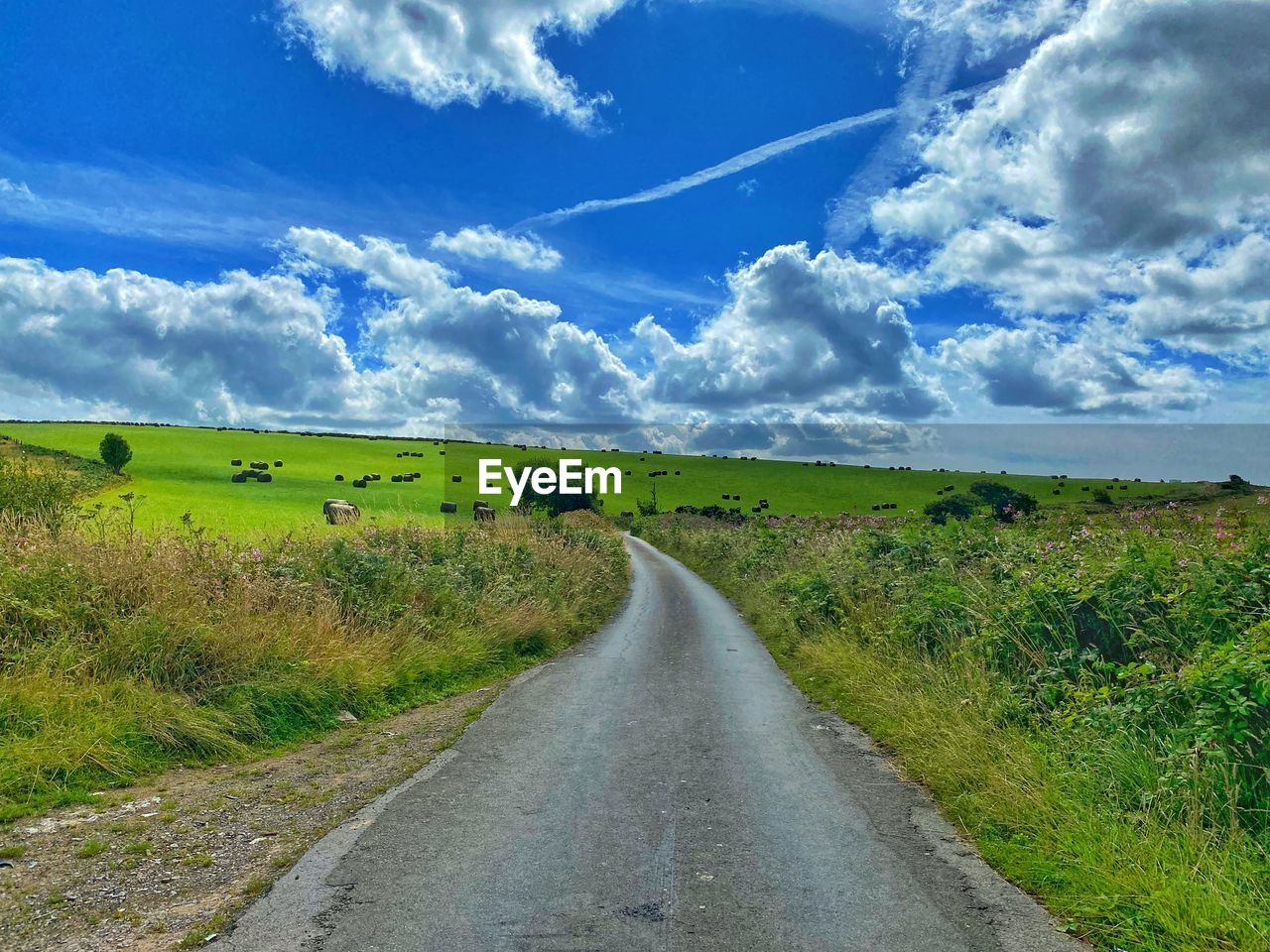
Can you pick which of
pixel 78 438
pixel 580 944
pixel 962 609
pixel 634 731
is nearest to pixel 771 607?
pixel 962 609

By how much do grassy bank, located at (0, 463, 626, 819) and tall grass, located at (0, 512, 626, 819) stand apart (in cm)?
2

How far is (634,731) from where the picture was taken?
9.30 meters

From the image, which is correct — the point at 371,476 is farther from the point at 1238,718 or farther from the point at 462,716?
the point at 1238,718

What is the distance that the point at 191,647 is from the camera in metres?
8.87

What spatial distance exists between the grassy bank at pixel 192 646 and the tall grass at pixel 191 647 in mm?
20

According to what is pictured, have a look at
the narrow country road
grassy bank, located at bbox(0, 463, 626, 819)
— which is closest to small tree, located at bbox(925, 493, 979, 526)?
grassy bank, located at bbox(0, 463, 626, 819)

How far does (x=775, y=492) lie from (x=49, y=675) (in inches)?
3481

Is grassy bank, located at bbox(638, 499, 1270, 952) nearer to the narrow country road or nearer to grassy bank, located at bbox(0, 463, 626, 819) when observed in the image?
the narrow country road

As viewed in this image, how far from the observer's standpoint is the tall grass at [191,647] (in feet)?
24.2

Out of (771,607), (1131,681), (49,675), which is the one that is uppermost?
(1131,681)

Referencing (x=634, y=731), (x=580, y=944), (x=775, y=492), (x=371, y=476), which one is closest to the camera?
(x=580, y=944)

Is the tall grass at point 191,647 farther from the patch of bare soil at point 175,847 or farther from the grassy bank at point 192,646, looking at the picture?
the patch of bare soil at point 175,847

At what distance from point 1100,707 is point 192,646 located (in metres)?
9.54

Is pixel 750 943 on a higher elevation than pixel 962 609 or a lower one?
lower
